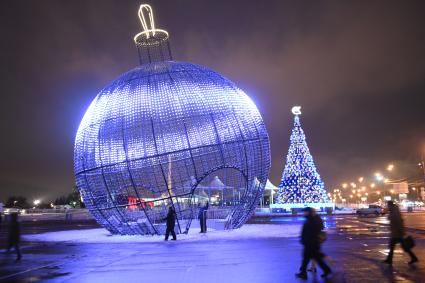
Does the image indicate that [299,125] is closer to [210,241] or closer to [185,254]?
[210,241]

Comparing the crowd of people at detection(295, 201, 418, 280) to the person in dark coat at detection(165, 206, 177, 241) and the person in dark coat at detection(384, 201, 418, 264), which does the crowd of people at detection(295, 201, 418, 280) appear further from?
the person in dark coat at detection(165, 206, 177, 241)

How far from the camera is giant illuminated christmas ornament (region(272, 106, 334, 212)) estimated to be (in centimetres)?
4379

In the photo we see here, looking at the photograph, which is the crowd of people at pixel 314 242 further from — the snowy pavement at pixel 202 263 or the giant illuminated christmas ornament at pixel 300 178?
the giant illuminated christmas ornament at pixel 300 178

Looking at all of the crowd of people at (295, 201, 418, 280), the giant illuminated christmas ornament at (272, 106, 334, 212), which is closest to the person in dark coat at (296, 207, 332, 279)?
the crowd of people at (295, 201, 418, 280)

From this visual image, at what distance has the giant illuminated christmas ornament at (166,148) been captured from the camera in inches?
740

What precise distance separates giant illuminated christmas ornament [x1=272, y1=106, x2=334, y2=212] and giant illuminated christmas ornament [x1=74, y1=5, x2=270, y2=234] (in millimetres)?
23384

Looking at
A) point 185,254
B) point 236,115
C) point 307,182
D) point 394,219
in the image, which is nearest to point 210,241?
point 185,254

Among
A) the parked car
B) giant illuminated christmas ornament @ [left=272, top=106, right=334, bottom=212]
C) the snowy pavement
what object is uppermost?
giant illuminated christmas ornament @ [left=272, top=106, right=334, bottom=212]

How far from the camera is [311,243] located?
30.4 ft

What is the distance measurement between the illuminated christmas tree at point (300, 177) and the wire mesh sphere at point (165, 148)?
23.5 meters

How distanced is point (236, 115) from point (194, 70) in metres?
2.89

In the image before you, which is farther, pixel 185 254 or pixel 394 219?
pixel 185 254

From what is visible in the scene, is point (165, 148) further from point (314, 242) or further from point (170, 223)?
point (314, 242)

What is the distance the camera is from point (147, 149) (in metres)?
18.8
